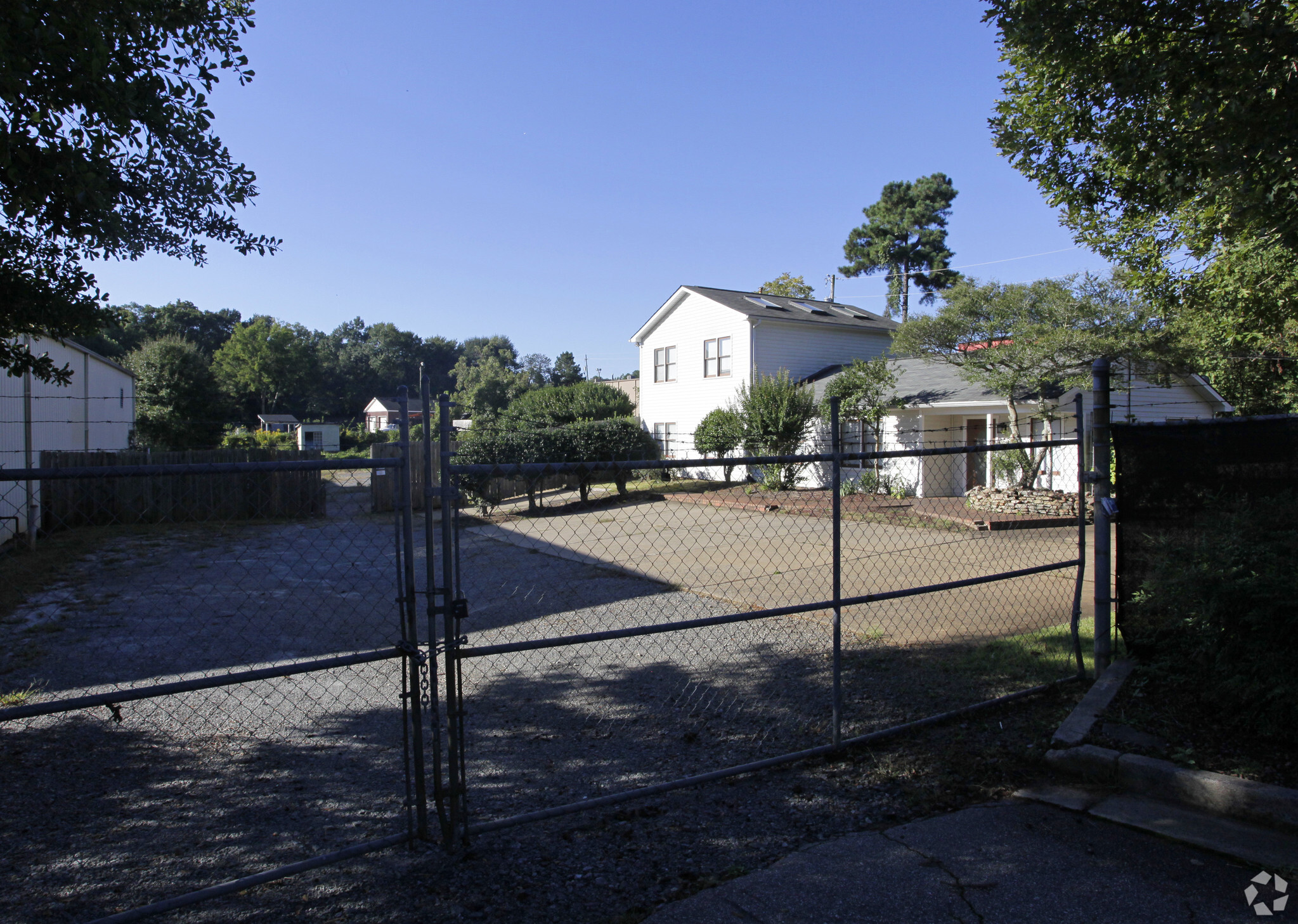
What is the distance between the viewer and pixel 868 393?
20.8 m

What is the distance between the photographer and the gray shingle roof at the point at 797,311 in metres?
26.1

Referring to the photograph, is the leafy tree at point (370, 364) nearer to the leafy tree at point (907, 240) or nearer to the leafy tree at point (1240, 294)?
the leafy tree at point (907, 240)

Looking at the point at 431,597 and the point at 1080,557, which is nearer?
the point at 431,597

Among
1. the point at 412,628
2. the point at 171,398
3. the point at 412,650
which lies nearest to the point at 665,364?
the point at 171,398

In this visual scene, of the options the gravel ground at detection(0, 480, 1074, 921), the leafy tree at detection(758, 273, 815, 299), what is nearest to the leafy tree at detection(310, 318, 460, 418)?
the leafy tree at detection(758, 273, 815, 299)

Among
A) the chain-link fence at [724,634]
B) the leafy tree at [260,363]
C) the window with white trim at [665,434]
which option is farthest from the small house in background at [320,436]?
the chain-link fence at [724,634]

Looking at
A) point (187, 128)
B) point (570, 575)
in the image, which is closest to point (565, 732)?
point (187, 128)

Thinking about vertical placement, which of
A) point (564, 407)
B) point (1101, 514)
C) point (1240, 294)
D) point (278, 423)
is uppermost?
point (278, 423)

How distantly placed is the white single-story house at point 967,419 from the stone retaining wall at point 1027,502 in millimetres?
1668

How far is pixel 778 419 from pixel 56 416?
55.5 feet

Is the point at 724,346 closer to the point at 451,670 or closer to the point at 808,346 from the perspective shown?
the point at 808,346

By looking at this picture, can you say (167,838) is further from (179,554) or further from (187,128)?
(179,554)

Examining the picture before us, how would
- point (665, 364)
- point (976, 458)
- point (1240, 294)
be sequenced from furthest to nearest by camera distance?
point (665, 364), point (976, 458), point (1240, 294)

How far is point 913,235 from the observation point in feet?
145
